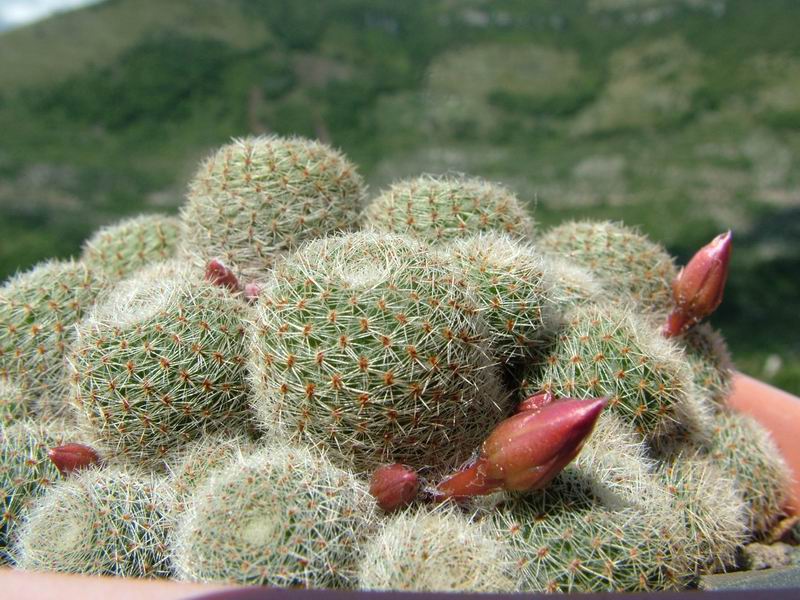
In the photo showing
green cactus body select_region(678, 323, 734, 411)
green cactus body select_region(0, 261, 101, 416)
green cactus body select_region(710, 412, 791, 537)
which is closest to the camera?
green cactus body select_region(0, 261, 101, 416)

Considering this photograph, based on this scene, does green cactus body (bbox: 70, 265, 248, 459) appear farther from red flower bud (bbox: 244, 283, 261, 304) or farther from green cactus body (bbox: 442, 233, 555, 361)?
green cactus body (bbox: 442, 233, 555, 361)

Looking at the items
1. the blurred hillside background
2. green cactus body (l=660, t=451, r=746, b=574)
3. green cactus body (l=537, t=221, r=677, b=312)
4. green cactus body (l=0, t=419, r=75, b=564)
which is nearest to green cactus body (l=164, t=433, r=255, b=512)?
green cactus body (l=0, t=419, r=75, b=564)

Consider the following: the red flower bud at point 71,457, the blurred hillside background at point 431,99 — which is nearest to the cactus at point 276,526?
the red flower bud at point 71,457

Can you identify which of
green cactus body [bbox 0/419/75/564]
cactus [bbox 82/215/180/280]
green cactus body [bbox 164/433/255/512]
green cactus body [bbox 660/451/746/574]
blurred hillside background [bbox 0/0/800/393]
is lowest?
blurred hillside background [bbox 0/0/800/393]

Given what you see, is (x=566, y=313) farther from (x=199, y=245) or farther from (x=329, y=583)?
(x=199, y=245)

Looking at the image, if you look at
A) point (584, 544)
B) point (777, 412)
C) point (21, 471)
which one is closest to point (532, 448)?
point (584, 544)

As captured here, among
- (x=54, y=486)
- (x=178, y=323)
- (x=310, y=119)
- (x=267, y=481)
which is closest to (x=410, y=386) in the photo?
(x=267, y=481)
